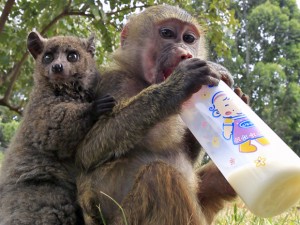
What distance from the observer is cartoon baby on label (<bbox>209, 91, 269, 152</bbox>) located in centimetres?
309

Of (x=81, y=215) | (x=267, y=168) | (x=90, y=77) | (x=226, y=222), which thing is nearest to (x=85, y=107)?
(x=90, y=77)

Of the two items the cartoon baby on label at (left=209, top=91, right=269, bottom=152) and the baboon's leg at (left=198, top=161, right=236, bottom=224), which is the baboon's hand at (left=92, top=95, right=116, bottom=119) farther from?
the baboon's leg at (left=198, top=161, right=236, bottom=224)

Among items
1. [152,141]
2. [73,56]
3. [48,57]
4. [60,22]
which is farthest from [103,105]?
[60,22]

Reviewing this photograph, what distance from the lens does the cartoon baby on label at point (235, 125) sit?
122 inches

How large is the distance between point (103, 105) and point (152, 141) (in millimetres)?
484

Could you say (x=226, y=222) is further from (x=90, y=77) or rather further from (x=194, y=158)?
(x=90, y=77)

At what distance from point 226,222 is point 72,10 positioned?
460 centimetres

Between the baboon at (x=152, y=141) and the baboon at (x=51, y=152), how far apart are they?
0.41ft

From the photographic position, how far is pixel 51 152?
371 centimetres

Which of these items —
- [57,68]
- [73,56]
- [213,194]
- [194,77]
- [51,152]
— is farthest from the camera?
[73,56]

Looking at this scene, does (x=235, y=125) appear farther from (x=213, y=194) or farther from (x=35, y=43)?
(x=35, y=43)

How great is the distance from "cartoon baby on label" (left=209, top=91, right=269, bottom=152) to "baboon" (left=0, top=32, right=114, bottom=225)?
80cm

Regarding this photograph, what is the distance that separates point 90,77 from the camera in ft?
13.6

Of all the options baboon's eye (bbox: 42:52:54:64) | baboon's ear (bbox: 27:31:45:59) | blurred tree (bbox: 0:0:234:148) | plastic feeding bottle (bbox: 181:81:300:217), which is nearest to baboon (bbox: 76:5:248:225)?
plastic feeding bottle (bbox: 181:81:300:217)
